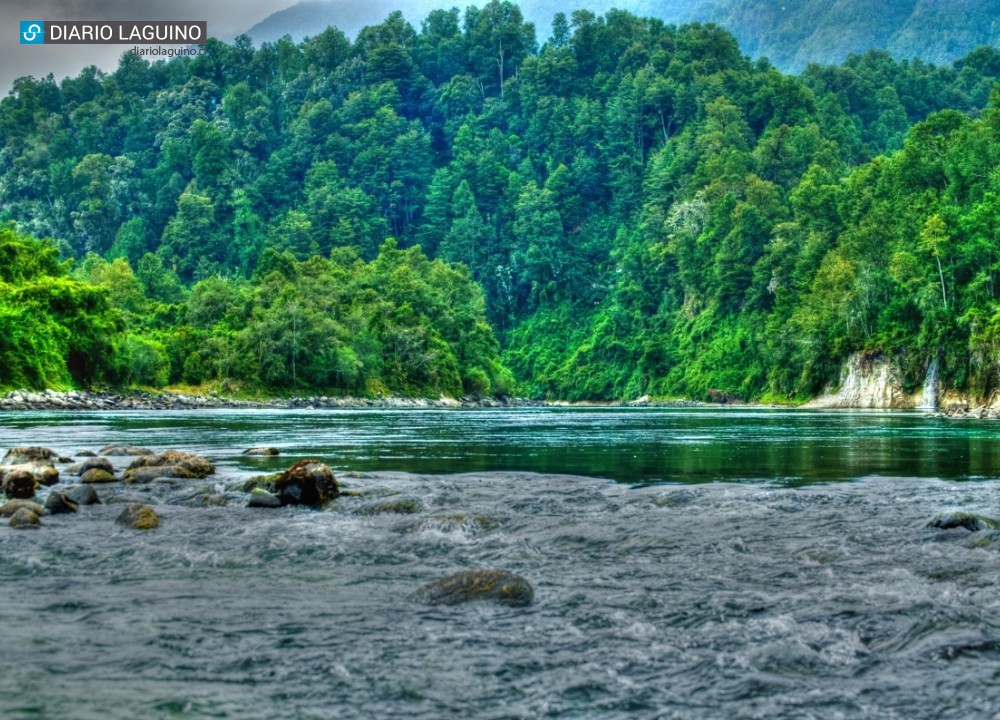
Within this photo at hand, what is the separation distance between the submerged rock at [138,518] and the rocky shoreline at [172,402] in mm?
58631

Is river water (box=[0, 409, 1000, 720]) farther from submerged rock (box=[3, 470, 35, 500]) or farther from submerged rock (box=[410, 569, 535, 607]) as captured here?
submerged rock (box=[3, 470, 35, 500])

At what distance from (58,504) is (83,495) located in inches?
45.6

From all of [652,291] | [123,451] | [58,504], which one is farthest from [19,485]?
[652,291]

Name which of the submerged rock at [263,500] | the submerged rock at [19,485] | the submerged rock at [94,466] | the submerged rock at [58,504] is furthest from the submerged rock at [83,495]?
the submerged rock at [94,466]

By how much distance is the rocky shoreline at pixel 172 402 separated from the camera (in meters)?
71.7

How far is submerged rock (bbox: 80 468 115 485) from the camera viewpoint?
20953 millimetres

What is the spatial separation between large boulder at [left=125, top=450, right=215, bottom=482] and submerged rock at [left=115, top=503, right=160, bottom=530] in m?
5.82

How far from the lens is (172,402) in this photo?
284 feet

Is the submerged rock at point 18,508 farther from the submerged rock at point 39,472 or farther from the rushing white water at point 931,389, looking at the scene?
the rushing white water at point 931,389

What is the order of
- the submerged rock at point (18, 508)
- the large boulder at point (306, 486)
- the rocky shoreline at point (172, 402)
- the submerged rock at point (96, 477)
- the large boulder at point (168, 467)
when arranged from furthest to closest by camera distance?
the rocky shoreline at point (172, 402) < the large boulder at point (168, 467) < the submerged rock at point (96, 477) < the large boulder at point (306, 486) < the submerged rock at point (18, 508)

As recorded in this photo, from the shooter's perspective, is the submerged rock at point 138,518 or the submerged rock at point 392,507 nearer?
the submerged rock at point 138,518

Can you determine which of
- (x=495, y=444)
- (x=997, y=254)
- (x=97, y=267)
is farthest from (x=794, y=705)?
(x=97, y=267)

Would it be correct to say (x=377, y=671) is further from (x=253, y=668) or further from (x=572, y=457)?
(x=572, y=457)

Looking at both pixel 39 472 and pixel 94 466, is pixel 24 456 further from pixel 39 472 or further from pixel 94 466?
pixel 39 472
